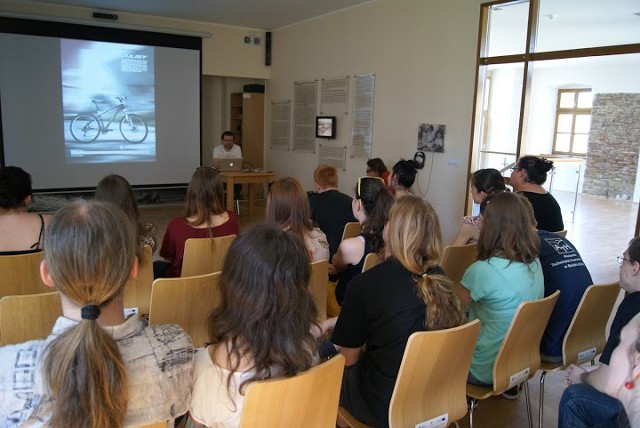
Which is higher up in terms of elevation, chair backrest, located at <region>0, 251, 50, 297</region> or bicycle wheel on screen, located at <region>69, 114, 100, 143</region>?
bicycle wheel on screen, located at <region>69, 114, 100, 143</region>

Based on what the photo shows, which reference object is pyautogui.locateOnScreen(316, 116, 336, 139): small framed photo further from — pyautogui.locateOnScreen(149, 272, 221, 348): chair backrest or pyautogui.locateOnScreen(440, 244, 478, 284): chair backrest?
pyautogui.locateOnScreen(149, 272, 221, 348): chair backrest

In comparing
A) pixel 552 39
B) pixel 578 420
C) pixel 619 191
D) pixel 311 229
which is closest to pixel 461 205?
pixel 552 39

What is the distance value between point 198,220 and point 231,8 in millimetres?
5671

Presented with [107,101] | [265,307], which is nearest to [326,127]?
[107,101]

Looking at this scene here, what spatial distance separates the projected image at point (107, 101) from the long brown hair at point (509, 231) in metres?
7.32

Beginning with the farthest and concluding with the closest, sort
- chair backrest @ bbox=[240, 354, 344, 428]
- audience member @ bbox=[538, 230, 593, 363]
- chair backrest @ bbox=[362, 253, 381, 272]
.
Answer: chair backrest @ bbox=[362, 253, 381, 272] → audience member @ bbox=[538, 230, 593, 363] → chair backrest @ bbox=[240, 354, 344, 428]

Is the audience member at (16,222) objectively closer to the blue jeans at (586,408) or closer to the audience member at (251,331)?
the audience member at (251,331)

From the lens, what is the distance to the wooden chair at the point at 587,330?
2135 millimetres

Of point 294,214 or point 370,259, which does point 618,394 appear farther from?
point 294,214

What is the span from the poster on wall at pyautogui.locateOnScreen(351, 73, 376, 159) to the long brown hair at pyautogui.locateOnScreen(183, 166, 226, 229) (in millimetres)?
4288

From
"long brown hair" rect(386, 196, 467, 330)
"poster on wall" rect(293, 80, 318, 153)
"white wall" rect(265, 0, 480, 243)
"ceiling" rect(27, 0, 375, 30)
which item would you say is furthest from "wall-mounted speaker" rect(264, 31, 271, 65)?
"long brown hair" rect(386, 196, 467, 330)

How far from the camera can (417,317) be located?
169cm

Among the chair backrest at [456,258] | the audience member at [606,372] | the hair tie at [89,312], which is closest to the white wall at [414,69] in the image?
the chair backrest at [456,258]

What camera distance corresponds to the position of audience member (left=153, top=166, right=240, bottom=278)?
3.01 m
